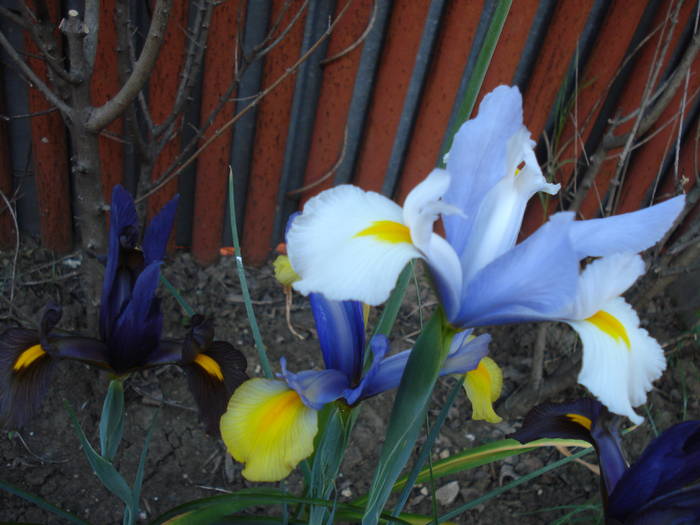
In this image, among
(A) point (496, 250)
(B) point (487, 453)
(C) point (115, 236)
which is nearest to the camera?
(A) point (496, 250)

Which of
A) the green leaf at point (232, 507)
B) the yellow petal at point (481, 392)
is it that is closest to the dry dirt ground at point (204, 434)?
the green leaf at point (232, 507)

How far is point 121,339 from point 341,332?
1.22 feet

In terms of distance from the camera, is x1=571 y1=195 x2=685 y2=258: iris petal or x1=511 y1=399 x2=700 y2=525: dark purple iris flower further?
x1=511 y1=399 x2=700 y2=525: dark purple iris flower

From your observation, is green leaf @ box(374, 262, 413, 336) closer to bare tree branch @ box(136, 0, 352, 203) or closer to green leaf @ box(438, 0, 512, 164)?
green leaf @ box(438, 0, 512, 164)

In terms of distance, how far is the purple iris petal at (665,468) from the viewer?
2.84 ft

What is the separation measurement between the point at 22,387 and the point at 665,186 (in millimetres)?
2324

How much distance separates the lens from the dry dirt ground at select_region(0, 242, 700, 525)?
1.61 meters

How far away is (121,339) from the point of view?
992mm

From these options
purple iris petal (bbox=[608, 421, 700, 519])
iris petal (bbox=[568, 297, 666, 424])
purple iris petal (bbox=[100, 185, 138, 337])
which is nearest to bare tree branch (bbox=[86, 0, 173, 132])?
purple iris petal (bbox=[100, 185, 138, 337])

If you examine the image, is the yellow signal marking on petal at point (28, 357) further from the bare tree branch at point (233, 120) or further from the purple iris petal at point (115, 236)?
the bare tree branch at point (233, 120)

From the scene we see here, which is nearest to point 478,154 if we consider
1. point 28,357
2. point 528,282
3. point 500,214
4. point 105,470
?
point 500,214

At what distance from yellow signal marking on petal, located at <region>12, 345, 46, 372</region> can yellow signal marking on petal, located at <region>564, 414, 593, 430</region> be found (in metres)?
0.86

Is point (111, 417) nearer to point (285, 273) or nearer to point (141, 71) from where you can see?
point (285, 273)

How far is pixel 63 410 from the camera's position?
1.72 m
